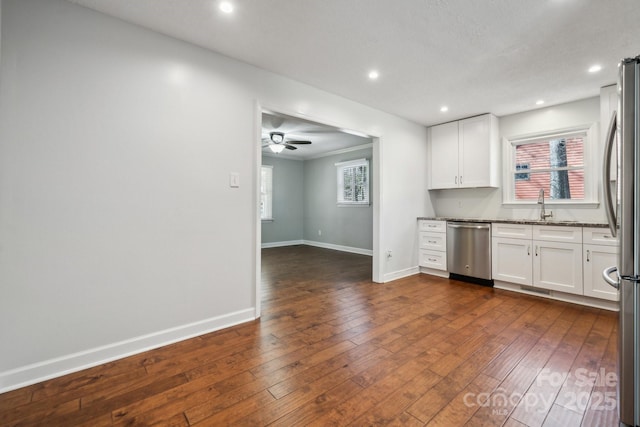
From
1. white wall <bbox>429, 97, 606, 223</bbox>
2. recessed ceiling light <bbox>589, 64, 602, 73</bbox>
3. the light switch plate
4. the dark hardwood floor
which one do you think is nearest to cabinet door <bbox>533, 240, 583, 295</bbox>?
the dark hardwood floor

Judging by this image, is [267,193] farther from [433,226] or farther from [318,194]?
[433,226]

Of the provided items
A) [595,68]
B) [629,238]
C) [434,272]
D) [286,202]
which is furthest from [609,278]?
[286,202]

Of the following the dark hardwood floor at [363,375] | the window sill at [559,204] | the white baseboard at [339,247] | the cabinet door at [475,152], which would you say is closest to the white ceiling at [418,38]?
the cabinet door at [475,152]

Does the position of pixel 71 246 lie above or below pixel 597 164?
below

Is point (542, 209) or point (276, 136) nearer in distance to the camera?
point (542, 209)

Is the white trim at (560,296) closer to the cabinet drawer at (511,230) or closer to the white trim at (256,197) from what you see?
the cabinet drawer at (511,230)

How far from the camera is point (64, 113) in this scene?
1834 mm

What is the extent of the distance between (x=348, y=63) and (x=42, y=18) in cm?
222

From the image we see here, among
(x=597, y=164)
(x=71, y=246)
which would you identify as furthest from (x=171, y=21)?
(x=597, y=164)

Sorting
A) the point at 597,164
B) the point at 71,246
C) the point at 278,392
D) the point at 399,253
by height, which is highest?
the point at 597,164

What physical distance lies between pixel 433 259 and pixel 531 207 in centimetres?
151

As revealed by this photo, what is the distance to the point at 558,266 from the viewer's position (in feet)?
10.6

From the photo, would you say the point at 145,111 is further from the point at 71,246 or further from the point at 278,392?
the point at 278,392

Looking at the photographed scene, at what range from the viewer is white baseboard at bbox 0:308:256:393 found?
169cm
